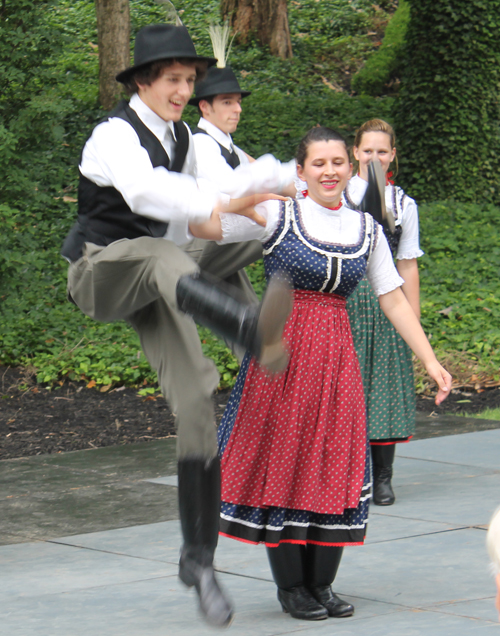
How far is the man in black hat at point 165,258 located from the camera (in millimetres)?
3387

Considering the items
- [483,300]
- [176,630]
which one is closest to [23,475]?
[176,630]

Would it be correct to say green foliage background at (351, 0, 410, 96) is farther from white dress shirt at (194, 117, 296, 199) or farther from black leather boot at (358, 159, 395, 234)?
A: white dress shirt at (194, 117, 296, 199)

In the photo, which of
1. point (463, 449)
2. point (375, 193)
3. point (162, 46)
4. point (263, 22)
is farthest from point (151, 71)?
point (263, 22)

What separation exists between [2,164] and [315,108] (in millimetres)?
10684

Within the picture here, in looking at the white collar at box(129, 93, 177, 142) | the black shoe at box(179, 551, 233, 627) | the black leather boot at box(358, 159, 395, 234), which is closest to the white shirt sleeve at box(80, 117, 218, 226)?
the white collar at box(129, 93, 177, 142)

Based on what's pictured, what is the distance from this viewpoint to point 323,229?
388 centimetres

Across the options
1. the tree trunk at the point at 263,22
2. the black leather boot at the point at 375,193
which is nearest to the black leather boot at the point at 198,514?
the black leather boot at the point at 375,193

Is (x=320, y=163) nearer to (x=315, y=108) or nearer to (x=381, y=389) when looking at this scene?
(x=381, y=389)

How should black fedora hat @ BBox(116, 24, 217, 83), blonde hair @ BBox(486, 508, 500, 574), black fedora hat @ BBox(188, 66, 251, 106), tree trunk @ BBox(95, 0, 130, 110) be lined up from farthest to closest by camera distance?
tree trunk @ BBox(95, 0, 130, 110), black fedora hat @ BBox(188, 66, 251, 106), black fedora hat @ BBox(116, 24, 217, 83), blonde hair @ BBox(486, 508, 500, 574)

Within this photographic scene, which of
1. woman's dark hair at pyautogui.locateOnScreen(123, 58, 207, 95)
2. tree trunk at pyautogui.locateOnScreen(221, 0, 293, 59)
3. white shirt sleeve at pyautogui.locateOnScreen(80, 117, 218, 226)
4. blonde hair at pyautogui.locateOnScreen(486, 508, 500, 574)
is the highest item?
tree trunk at pyautogui.locateOnScreen(221, 0, 293, 59)

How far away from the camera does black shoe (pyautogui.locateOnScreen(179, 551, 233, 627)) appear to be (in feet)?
10.8

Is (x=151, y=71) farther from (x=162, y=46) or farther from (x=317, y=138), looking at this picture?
(x=317, y=138)

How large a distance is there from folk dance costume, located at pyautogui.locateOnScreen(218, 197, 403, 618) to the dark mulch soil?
11.0 feet

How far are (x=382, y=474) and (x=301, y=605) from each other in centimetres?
185
